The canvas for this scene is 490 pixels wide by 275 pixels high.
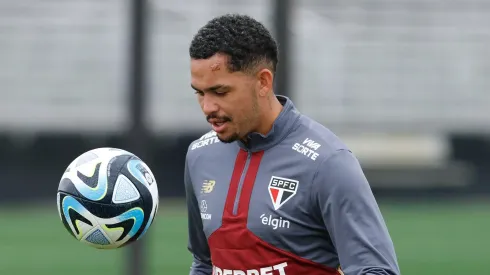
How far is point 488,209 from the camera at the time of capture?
16.0 metres

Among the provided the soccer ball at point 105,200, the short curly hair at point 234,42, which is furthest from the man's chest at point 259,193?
the short curly hair at point 234,42

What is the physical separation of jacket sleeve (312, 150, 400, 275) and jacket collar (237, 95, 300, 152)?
30 centimetres

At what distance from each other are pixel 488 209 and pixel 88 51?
306 inches

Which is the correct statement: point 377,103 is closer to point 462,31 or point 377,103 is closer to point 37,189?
point 462,31

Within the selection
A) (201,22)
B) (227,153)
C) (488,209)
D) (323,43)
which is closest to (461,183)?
(488,209)

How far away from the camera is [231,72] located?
341 cm

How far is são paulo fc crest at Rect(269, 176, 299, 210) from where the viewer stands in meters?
3.39

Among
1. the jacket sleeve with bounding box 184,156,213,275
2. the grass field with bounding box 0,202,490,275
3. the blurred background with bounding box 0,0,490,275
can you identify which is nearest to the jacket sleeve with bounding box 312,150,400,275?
the jacket sleeve with bounding box 184,156,213,275

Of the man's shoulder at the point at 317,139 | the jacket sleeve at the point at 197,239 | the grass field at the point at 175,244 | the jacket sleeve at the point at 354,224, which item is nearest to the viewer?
the jacket sleeve at the point at 354,224

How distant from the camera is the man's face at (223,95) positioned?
11.1 feet

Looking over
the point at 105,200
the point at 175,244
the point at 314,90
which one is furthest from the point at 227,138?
the point at 314,90

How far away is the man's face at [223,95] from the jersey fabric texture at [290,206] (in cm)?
11

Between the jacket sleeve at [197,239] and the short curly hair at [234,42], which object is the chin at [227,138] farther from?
the jacket sleeve at [197,239]

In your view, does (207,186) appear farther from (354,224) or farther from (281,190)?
(354,224)
